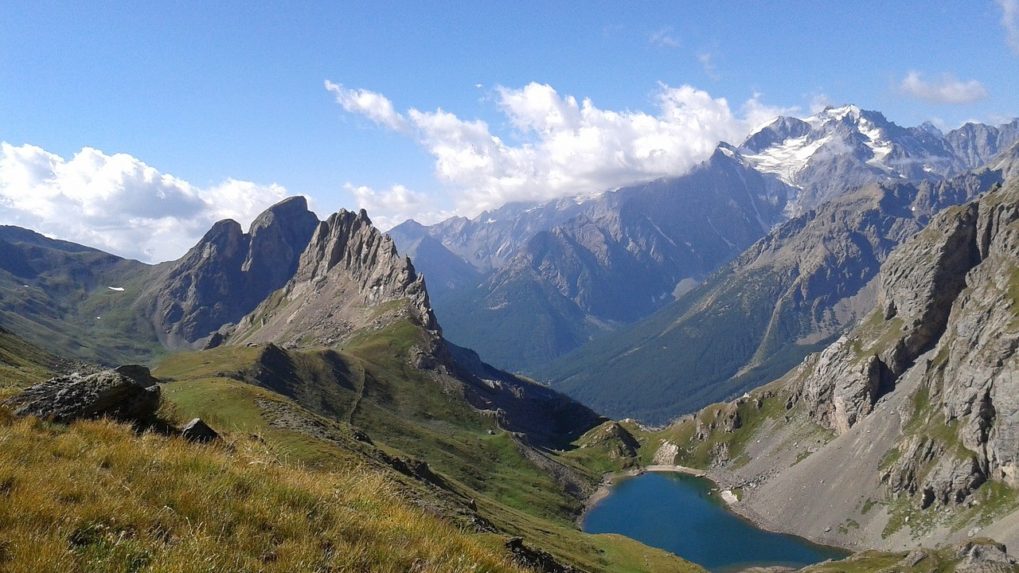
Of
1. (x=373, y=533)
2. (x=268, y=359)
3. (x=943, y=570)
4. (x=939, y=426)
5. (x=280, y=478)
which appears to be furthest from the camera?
(x=268, y=359)

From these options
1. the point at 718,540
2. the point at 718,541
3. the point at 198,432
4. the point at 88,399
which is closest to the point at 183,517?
the point at 88,399

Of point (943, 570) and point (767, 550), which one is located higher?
point (943, 570)

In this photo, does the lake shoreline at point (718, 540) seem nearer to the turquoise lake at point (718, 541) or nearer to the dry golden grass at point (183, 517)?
the turquoise lake at point (718, 541)

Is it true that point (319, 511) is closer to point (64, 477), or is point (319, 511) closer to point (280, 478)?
point (280, 478)

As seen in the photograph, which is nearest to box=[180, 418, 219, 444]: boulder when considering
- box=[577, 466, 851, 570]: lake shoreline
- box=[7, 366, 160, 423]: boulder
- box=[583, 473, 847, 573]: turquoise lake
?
box=[7, 366, 160, 423]: boulder

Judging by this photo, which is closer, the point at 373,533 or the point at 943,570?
the point at 373,533

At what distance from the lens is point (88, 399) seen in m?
20.1

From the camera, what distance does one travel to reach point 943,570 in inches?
4107

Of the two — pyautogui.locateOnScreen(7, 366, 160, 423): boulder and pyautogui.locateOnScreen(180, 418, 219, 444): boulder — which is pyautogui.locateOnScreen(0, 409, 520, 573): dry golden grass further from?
pyautogui.locateOnScreen(180, 418, 219, 444): boulder

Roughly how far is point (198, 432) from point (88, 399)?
142 inches

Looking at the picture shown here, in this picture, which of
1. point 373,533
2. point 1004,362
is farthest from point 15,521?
point 1004,362

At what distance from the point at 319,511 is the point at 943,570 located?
414ft

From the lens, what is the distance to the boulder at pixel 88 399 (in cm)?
1869

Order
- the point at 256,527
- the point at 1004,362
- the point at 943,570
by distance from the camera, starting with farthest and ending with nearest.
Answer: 1. the point at 1004,362
2. the point at 943,570
3. the point at 256,527
